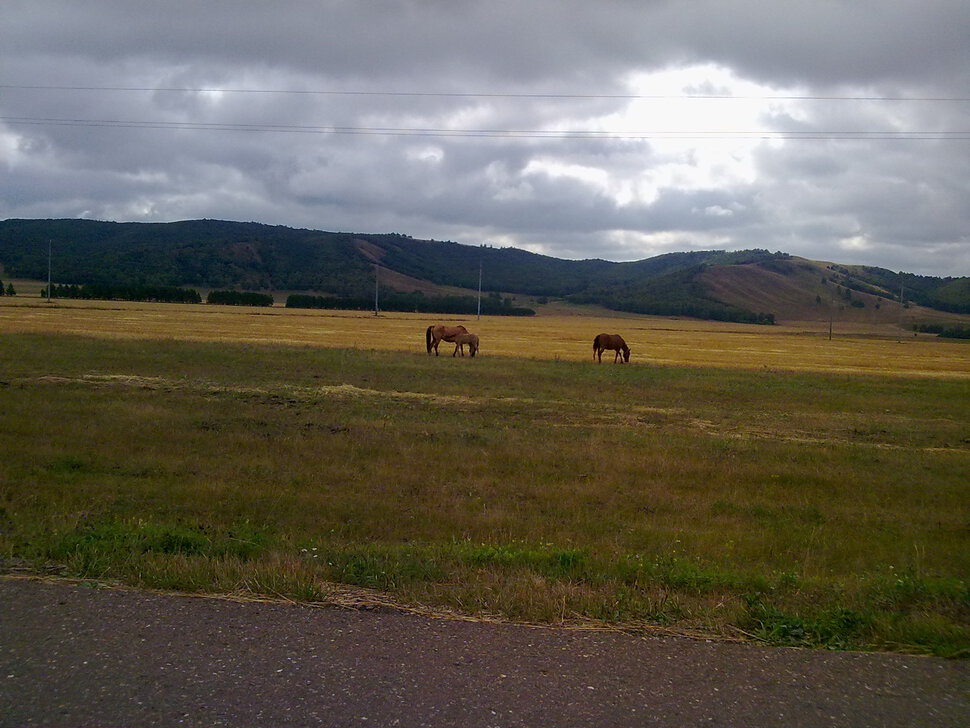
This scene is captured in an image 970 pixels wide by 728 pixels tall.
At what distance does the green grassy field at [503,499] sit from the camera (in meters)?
6.27

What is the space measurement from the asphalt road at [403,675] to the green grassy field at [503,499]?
1.78ft

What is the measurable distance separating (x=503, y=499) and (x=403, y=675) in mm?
7473

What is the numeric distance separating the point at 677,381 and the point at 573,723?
99.2ft

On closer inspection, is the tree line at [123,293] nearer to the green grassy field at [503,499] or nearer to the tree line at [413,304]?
the tree line at [413,304]

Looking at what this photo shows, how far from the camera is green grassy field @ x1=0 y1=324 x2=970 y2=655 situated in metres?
6.27

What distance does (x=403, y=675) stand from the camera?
4539mm

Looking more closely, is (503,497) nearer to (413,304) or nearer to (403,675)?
(403,675)

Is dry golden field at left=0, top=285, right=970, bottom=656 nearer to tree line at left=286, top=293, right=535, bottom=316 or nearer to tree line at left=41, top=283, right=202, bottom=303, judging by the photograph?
tree line at left=41, top=283, right=202, bottom=303

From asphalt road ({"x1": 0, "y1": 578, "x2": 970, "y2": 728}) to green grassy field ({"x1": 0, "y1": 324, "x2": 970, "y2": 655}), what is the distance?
542mm

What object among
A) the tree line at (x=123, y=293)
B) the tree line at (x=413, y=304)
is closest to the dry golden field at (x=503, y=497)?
the tree line at (x=123, y=293)

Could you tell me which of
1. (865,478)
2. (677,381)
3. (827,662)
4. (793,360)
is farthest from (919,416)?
(793,360)

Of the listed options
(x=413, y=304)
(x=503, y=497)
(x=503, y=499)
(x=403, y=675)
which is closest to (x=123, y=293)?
(x=413, y=304)

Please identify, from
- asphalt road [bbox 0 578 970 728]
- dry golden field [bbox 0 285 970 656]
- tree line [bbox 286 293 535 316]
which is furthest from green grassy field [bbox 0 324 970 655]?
tree line [bbox 286 293 535 316]

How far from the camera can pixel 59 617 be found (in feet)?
17.3
